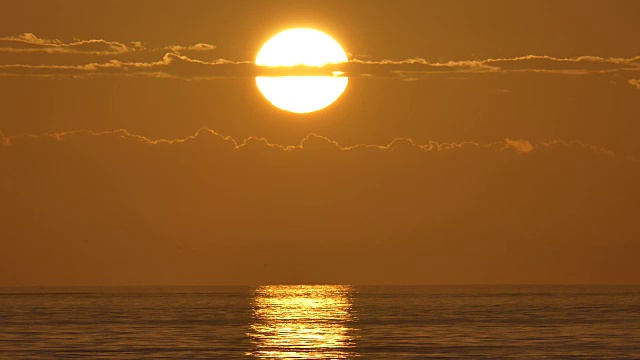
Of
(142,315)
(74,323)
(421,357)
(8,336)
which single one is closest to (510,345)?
(421,357)

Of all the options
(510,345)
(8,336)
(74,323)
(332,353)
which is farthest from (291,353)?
(74,323)

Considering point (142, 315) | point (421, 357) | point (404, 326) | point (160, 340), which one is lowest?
point (421, 357)

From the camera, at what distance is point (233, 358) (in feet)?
224

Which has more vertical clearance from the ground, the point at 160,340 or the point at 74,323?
the point at 74,323

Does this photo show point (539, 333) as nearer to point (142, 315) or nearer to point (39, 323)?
point (39, 323)

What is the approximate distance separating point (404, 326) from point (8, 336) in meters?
31.1

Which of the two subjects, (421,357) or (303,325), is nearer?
(421,357)

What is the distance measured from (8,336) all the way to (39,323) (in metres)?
19.6

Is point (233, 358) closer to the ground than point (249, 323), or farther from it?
closer to the ground

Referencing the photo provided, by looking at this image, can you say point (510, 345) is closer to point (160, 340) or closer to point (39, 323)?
point (160, 340)

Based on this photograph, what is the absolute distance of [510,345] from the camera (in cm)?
7619

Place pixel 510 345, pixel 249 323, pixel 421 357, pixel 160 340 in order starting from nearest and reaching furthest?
pixel 421 357 < pixel 510 345 < pixel 160 340 < pixel 249 323

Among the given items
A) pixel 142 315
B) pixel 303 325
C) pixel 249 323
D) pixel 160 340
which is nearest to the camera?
pixel 160 340

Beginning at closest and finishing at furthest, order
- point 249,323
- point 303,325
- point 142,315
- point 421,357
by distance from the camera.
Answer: point 421,357 < point 303,325 < point 249,323 < point 142,315
